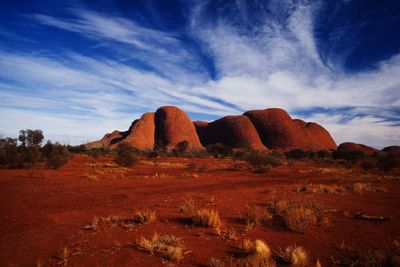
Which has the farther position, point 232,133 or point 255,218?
point 232,133

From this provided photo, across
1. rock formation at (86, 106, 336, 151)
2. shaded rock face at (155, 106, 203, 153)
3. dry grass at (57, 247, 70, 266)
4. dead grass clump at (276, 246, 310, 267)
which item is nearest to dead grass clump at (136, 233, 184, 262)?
dry grass at (57, 247, 70, 266)

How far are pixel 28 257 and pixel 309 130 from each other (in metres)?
93.1

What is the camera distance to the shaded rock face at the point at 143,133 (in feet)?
238

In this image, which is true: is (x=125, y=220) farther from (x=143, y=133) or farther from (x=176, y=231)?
(x=143, y=133)

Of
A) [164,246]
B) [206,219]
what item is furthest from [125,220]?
[164,246]

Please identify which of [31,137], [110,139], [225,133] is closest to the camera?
[31,137]

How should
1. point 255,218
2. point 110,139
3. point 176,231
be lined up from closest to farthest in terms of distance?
point 176,231, point 255,218, point 110,139

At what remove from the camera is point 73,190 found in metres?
12.5

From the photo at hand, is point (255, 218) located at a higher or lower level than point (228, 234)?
higher

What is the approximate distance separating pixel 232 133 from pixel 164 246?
7490cm

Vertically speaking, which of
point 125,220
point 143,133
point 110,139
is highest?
point 143,133

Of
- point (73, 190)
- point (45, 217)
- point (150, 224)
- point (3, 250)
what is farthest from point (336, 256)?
point (73, 190)

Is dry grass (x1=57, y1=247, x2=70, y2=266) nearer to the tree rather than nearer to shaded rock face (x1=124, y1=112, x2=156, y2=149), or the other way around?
the tree

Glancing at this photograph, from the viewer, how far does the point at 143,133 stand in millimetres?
76500
